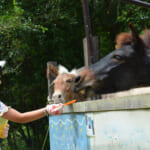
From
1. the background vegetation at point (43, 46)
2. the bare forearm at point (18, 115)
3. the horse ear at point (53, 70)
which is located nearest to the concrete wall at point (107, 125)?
the bare forearm at point (18, 115)

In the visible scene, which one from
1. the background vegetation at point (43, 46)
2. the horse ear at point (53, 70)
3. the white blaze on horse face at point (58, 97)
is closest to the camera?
the white blaze on horse face at point (58, 97)

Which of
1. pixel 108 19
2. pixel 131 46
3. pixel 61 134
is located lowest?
pixel 61 134

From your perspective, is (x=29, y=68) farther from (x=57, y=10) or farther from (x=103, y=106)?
(x=103, y=106)

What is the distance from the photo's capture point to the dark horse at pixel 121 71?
3.33m

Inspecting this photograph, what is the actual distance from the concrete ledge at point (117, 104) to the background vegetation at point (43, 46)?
3322 millimetres

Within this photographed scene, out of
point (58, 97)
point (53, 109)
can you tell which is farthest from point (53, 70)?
point (53, 109)

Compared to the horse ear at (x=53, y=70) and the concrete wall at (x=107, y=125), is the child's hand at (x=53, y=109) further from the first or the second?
the horse ear at (x=53, y=70)

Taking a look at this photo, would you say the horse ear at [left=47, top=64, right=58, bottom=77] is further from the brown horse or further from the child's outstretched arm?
the child's outstretched arm

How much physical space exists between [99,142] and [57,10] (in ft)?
13.0

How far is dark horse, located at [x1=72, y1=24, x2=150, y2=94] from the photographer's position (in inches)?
131

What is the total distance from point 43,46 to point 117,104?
4.73 m

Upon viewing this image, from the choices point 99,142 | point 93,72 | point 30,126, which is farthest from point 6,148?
point 99,142

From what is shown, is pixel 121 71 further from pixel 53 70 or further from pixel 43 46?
pixel 43 46

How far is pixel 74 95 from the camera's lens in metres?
4.04
